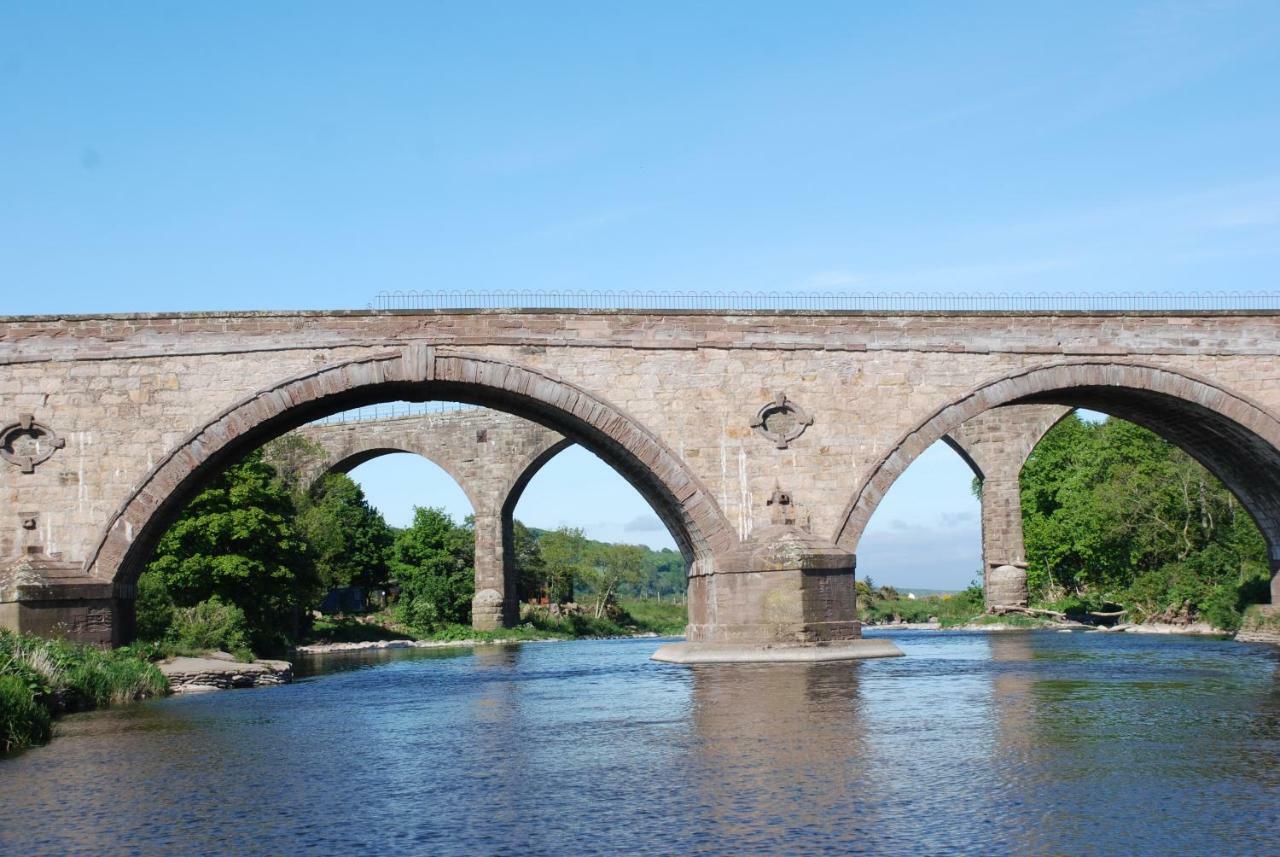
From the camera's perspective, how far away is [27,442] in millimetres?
23391

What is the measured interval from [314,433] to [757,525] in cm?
2948

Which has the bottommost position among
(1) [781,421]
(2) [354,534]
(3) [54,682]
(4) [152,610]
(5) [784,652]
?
(5) [784,652]

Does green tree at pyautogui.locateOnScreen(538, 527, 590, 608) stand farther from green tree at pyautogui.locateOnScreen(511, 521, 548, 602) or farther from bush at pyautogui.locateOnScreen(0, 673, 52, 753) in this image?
bush at pyautogui.locateOnScreen(0, 673, 52, 753)

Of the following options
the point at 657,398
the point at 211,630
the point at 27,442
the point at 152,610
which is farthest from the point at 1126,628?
the point at 27,442

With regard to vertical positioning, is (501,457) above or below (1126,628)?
above

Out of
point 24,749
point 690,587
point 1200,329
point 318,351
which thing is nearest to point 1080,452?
point 1200,329

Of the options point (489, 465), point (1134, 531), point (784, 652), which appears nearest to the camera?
point (784, 652)

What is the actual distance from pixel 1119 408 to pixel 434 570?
111 feet

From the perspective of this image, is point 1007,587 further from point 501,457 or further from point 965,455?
point 501,457

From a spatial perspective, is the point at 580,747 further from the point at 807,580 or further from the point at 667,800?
the point at 807,580

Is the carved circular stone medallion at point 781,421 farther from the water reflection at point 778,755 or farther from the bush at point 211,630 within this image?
the bush at point 211,630

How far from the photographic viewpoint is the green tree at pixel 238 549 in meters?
32.1

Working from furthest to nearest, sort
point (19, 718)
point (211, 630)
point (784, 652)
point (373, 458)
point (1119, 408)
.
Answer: point (373, 458), point (211, 630), point (1119, 408), point (784, 652), point (19, 718)

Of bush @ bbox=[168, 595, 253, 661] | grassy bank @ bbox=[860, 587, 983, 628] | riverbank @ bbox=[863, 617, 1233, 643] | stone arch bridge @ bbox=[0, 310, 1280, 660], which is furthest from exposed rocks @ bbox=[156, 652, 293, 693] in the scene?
grassy bank @ bbox=[860, 587, 983, 628]
